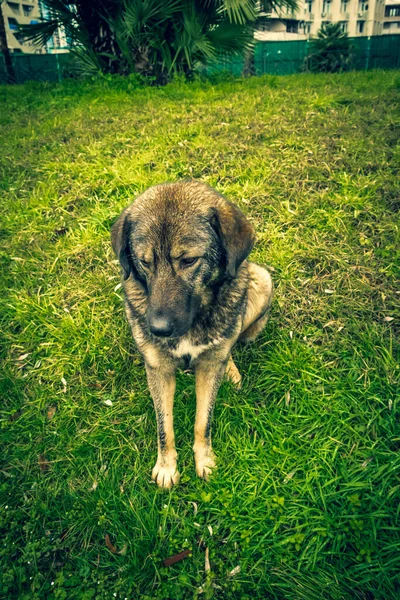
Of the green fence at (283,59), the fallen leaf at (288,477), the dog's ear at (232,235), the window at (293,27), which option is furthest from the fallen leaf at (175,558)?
the window at (293,27)

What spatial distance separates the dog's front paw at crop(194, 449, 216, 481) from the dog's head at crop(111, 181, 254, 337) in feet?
3.04

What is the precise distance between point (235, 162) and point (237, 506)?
4.11m

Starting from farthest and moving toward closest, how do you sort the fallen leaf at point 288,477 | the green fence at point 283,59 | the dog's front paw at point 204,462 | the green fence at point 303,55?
the green fence at point 303,55, the green fence at point 283,59, the dog's front paw at point 204,462, the fallen leaf at point 288,477

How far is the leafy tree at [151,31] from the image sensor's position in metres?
9.22

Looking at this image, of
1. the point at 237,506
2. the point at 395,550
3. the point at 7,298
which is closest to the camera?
the point at 395,550

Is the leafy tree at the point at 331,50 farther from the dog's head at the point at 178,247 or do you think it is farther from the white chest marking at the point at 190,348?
the white chest marking at the point at 190,348

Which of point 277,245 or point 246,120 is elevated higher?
point 246,120

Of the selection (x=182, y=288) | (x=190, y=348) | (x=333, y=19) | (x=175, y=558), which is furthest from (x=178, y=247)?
(x=333, y=19)

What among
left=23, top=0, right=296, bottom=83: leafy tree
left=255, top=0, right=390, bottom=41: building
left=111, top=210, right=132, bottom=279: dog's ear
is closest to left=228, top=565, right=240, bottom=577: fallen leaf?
left=111, top=210, right=132, bottom=279: dog's ear

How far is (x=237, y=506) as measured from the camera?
238 centimetres

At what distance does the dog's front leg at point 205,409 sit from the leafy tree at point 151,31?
30.5ft

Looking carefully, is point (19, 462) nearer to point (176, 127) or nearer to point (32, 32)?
point (176, 127)

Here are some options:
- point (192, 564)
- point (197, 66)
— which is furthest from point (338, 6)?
point (192, 564)

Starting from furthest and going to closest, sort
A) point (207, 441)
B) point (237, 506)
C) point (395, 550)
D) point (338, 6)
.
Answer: point (338, 6) < point (207, 441) < point (237, 506) < point (395, 550)
